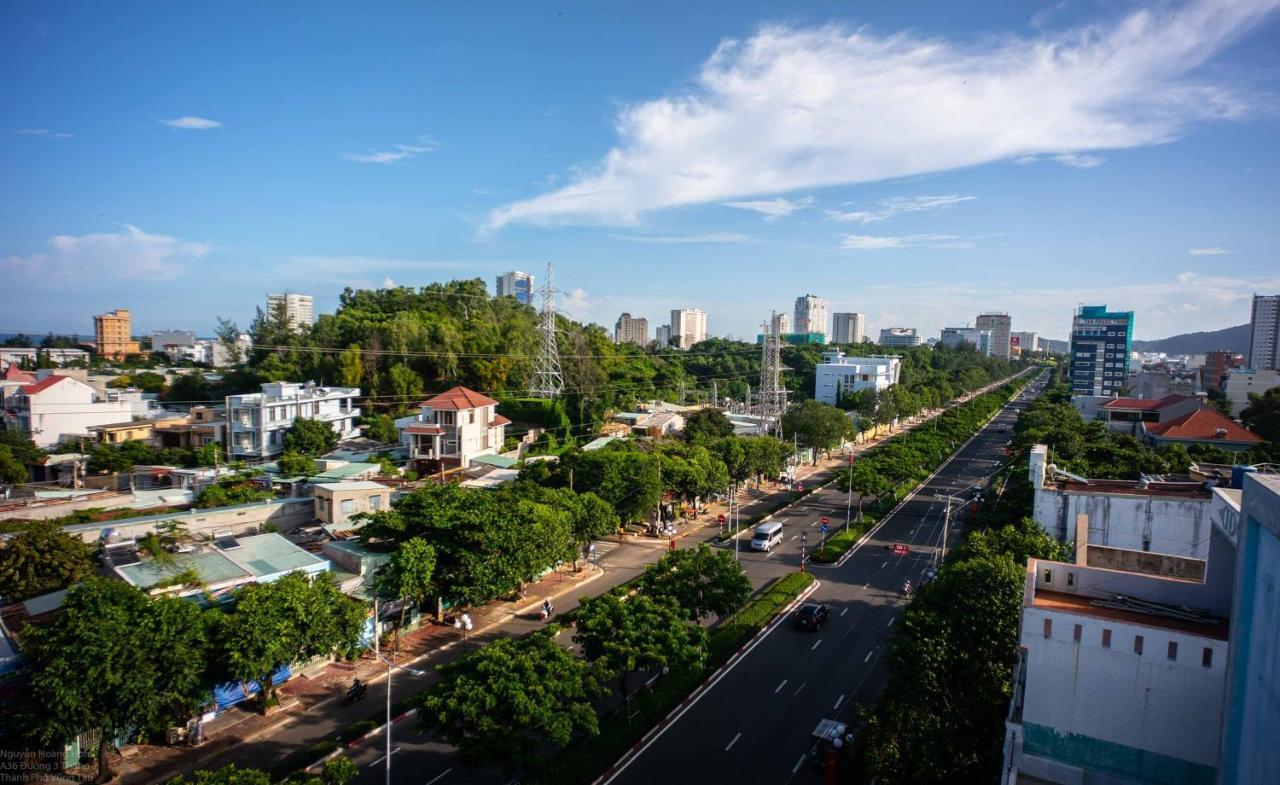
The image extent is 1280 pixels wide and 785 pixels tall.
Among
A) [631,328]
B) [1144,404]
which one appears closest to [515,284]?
[631,328]

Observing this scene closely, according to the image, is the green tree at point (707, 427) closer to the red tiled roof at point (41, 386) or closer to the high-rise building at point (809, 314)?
the red tiled roof at point (41, 386)

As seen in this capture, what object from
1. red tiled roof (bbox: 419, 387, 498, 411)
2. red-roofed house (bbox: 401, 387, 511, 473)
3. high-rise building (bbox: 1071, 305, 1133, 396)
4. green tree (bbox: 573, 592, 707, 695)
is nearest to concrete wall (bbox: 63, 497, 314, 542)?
red-roofed house (bbox: 401, 387, 511, 473)

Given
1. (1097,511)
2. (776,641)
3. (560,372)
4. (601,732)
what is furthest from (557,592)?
(560,372)

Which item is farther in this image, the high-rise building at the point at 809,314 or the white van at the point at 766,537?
the high-rise building at the point at 809,314

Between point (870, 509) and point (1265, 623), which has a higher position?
point (1265, 623)

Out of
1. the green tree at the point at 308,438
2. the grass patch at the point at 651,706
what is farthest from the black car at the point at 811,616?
the green tree at the point at 308,438

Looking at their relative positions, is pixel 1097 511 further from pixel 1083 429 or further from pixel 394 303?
pixel 394 303
